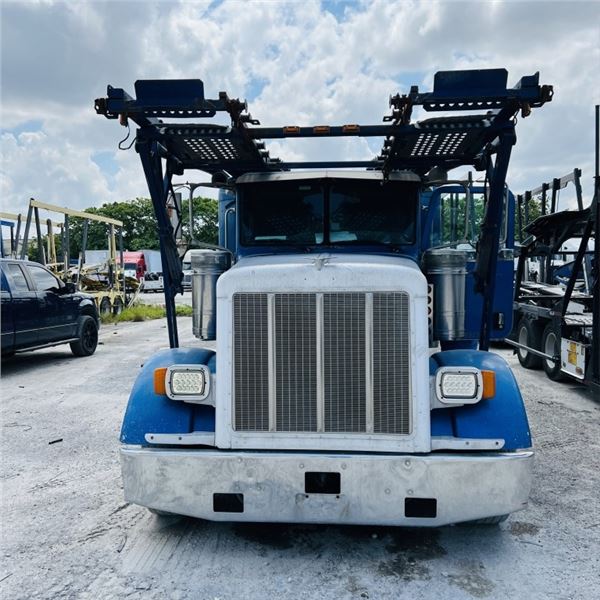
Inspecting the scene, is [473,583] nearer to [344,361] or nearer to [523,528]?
[523,528]

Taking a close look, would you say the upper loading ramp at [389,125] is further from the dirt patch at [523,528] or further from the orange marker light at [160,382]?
the dirt patch at [523,528]

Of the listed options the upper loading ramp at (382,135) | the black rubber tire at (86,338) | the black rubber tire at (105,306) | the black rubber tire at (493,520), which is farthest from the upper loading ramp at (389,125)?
the black rubber tire at (105,306)

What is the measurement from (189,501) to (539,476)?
297cm

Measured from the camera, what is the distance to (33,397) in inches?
308

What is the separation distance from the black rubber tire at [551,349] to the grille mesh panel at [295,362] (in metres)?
6.03

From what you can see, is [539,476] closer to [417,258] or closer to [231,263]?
[417,258]

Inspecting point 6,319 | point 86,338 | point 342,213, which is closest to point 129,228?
point 86,338

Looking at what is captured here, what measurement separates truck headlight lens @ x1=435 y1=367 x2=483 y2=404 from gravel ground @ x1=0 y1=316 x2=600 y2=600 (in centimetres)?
93

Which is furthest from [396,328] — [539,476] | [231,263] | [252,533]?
[539,476]

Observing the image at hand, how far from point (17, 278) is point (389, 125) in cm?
787

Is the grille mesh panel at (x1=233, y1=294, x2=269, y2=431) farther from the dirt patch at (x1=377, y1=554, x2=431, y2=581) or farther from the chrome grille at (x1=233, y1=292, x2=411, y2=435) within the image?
the dirt patch at (x1=377, y1=554, x2=431, y2=581)

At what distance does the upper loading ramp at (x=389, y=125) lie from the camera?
12.0 feet

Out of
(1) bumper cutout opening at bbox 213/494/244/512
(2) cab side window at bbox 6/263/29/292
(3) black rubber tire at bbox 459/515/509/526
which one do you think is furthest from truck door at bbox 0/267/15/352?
(3) black rubber tire at bbox 459/515/509/526

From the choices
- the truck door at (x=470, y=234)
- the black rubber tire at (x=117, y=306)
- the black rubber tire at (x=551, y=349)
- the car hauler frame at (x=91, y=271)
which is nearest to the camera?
the truck door at (x=470, y=234)
